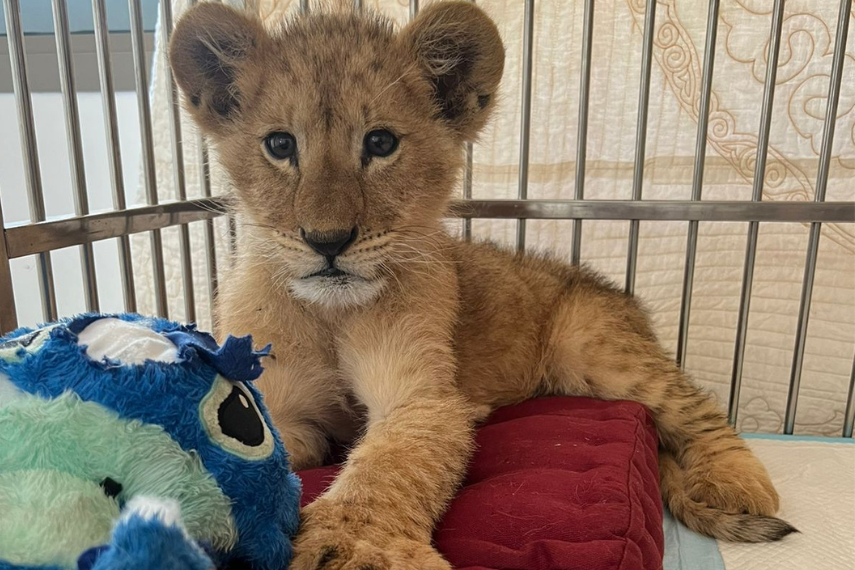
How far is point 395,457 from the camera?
0.91 m

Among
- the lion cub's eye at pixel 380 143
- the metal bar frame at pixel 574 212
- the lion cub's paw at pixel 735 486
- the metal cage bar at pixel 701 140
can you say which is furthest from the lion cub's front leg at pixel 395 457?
the metal cage bar at pixel 701 140

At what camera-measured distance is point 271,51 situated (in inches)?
44.4

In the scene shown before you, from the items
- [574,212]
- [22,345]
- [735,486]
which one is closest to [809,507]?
[735,486]

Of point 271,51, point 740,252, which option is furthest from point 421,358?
point 740,252

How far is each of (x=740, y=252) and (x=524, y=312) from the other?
32.4 inches

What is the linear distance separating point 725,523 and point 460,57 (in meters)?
0.88

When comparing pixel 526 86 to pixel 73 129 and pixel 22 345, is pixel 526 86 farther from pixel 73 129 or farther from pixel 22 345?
pixel 22 345

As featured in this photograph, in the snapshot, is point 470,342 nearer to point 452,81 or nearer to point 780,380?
point 452,81

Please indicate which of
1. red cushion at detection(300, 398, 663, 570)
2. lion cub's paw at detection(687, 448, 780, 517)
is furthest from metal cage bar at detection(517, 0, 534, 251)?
lion cub's paw at detection(687, 448, 780, 517)

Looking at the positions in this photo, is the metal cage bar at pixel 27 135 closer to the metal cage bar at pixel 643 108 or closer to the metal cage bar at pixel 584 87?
the metal cage bar at pixel 584 87

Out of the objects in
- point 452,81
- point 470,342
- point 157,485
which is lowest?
point 470,342

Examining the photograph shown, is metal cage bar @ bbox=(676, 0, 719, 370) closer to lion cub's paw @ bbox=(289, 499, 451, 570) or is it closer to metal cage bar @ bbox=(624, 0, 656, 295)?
metal cage bar @ bbox=(624, 0, 656, 295)

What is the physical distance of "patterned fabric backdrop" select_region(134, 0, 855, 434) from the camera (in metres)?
1.85

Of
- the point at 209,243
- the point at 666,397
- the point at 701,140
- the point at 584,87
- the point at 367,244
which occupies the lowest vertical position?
the point at 666,397
